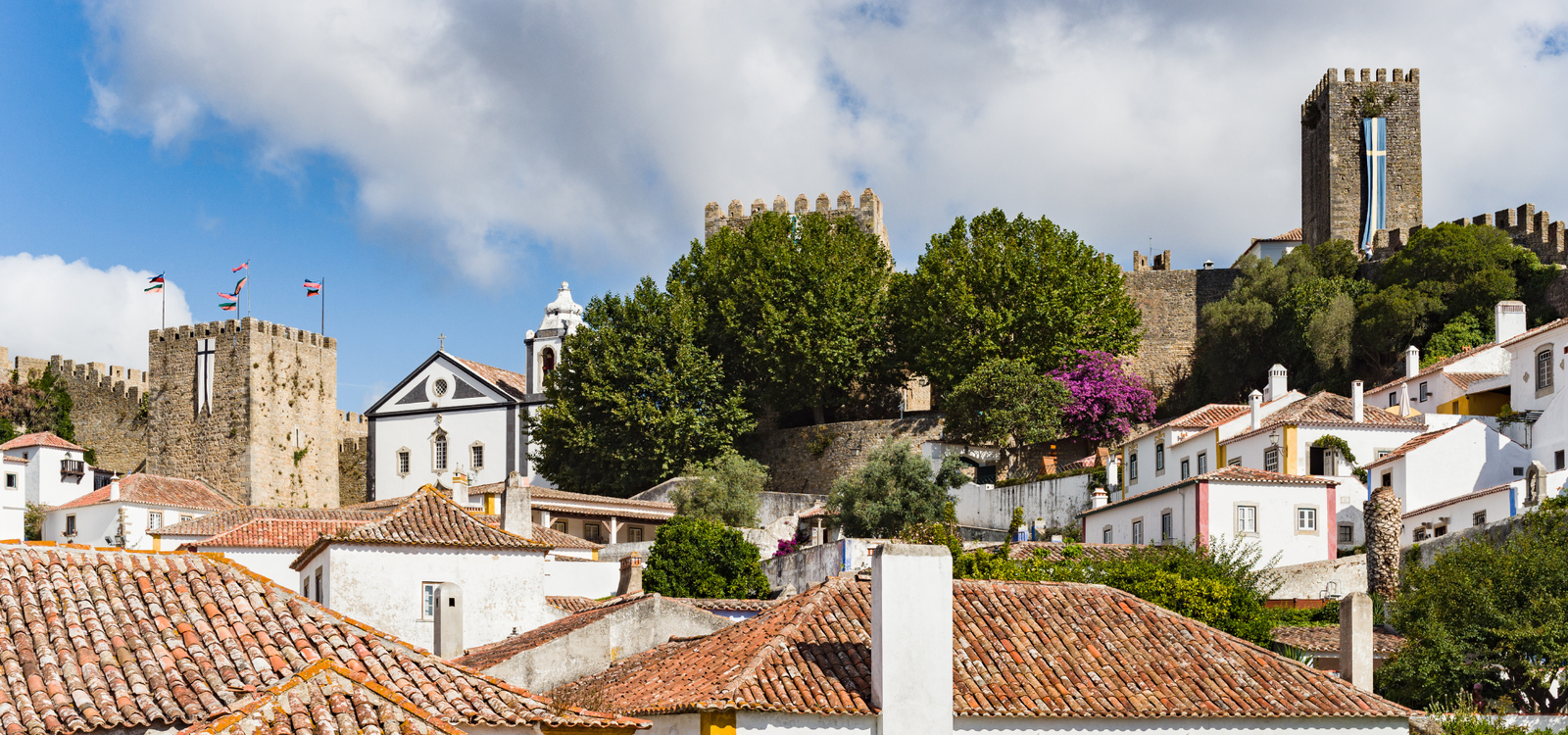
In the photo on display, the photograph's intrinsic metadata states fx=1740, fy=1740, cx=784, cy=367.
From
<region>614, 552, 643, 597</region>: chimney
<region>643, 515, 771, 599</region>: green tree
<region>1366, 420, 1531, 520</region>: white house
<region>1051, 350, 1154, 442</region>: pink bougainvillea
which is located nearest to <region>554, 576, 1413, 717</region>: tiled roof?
<region>614, 552, 643, 597</region>: chimney

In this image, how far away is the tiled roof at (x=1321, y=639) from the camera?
26.4 m

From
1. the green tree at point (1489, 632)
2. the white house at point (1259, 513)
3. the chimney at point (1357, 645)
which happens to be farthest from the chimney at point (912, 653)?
the white house at point (1259, 513)

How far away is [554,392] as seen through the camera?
5725cm

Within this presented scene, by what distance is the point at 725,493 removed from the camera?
1948 inches

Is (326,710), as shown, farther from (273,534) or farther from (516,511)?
(273,534)

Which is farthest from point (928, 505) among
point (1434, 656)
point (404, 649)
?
point (404, 649)

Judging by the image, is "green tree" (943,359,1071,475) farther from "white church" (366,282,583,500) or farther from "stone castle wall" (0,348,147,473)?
"stone castle wall" (0,348,147,473)

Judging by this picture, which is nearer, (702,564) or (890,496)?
(702,564)

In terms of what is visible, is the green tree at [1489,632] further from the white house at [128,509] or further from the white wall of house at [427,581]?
the white house at [128,509]

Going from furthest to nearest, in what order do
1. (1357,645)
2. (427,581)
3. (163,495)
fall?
(163,495) < (427,581) < (1357,645)

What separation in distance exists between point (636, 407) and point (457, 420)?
1234 cm

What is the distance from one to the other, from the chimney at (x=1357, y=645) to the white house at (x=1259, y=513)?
1506cm

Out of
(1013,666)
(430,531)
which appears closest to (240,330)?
(430,531)

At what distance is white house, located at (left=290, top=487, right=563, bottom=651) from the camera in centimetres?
2670
